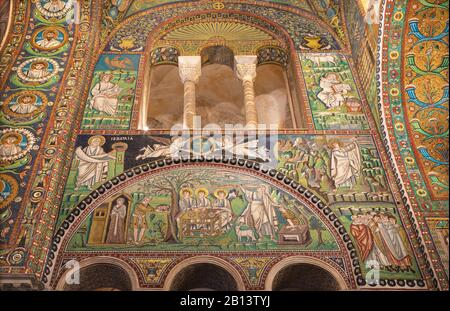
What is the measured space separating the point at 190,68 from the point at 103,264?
443 centimetres

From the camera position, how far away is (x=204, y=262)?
7246 mm

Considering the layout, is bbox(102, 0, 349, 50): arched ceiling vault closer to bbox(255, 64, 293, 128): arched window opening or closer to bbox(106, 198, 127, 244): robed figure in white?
bbox(255, 64, 293, 128): arched window opening

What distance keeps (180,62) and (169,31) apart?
35.2 inches

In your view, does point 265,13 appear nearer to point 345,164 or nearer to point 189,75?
point 189,75

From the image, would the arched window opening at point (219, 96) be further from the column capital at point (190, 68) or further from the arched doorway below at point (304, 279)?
the arched doorway below at point (304, 279)

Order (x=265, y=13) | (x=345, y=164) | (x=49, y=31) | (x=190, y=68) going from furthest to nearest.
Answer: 1. (x=265, y=13)
2. (x=190, y=68)
3. (x=49, y=31)
4. (x=345, y=164)

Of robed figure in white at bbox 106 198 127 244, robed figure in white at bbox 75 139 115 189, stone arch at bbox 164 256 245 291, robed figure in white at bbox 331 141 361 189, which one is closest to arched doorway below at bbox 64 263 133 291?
robed figure in white at bbox 106 198 127 244

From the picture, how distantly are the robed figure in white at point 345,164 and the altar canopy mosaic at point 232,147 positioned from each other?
26 millimetres

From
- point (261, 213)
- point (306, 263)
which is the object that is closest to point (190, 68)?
point (261, 213)

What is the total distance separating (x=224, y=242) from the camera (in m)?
7.46
